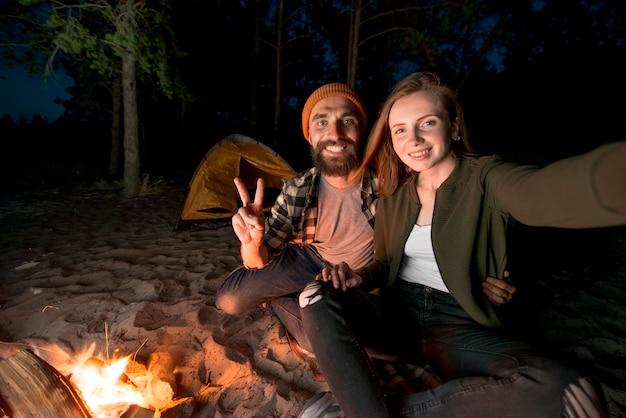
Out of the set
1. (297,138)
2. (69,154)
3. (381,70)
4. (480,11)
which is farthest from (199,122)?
(480,11)

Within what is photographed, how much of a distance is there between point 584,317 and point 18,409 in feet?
11.8

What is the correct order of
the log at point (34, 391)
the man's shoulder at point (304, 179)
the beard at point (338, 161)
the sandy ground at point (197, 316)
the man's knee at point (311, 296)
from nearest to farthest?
the log at point (34, 391)
the man's knee at point (311, 296)
the sandy ground at point (197, 316)
the beard at point (338, 161)
the man's shoulder at point (304, 179)

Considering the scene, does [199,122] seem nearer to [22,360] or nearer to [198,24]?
[198,24]

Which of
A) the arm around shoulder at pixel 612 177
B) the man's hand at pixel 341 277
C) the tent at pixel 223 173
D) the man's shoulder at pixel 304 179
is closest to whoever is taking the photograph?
the arm around shoulder at pixel 612 177

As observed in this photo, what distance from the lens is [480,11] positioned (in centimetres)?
752

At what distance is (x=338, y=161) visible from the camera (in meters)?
2.27

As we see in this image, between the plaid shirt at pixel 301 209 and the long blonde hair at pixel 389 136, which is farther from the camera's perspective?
the plaid shirt at pixel 301 209

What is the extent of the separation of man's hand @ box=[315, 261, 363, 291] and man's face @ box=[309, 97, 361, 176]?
2.98ft

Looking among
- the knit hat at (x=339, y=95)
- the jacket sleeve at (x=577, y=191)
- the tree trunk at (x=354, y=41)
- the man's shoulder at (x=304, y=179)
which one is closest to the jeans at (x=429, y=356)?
the jacket sleeve at (x=577, y=191)

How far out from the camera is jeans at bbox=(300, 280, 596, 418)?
109 centimetres

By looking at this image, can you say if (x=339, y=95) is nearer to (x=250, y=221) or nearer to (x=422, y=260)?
(x=250, y=221)

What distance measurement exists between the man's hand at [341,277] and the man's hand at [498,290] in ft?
2.16

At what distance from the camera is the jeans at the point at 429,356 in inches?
42.8

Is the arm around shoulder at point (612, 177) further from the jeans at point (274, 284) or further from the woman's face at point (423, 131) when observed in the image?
the jeans at point (274, 284)
